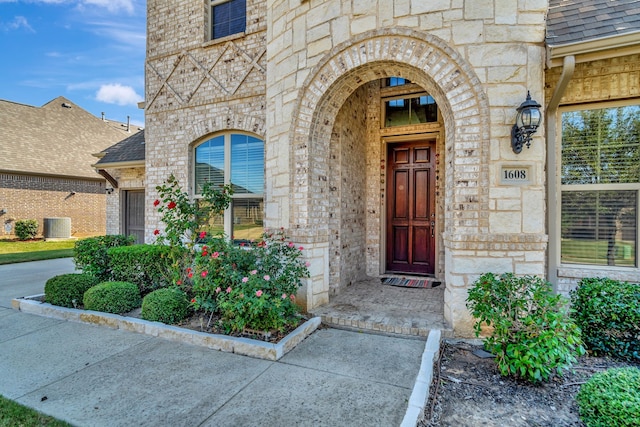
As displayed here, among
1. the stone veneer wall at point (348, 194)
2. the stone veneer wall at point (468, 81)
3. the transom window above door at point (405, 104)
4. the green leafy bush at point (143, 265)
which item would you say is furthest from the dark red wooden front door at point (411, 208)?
the green leafy bush at point (143, 265)

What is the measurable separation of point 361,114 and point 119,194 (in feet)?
22.1

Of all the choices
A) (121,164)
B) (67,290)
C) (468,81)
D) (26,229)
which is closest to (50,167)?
(26,229)

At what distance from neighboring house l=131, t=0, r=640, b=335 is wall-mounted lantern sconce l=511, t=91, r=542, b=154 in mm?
74

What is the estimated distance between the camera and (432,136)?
580cm

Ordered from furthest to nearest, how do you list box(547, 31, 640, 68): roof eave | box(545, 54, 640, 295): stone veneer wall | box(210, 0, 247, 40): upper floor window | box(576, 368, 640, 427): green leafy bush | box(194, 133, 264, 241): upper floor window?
box(210, 0, 247, 40): upper floor window → box(194, 133, 264, 241): upper floor window → box(545, 54, 640, 295): stone veneer wall → box(547, 31, 640, 68): roof eave → box(576, 368, 640, 427): green leafy bush

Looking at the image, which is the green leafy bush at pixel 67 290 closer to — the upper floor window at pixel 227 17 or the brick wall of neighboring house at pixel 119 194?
the brick wall of neighboring house at pixel 119 194

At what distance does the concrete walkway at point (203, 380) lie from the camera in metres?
2.28

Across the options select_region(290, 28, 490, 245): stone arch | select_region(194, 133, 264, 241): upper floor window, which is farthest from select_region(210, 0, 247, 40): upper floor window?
select_region(290, 28, 490, 245): stone arch

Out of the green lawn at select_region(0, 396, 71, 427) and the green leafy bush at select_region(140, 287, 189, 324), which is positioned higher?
the green leafy bush at select_region(140, 287, 189, 324)

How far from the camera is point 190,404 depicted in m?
2.41

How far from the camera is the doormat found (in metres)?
5.43

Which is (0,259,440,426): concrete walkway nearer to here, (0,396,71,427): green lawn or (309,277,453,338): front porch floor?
(0,396,71,427): green lawn

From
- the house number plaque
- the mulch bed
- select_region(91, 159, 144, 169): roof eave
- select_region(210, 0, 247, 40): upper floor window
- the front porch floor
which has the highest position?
select_region(210, 0, 247, 40): upper floor window

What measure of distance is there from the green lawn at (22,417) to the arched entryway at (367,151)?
8.85 ft
